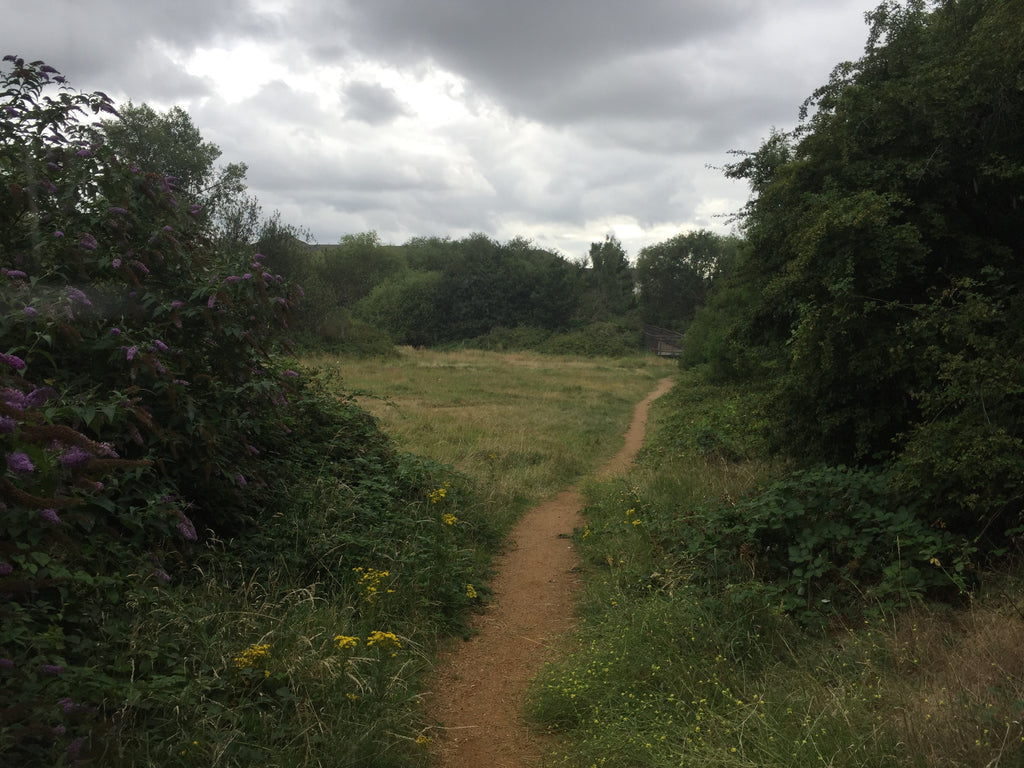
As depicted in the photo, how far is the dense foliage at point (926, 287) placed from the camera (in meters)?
5.00

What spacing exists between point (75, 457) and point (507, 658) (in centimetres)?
329

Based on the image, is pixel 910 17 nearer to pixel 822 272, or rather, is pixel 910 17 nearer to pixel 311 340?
pixel 822 272

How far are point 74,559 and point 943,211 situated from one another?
844cm

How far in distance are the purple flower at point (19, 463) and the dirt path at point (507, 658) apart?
2572 mm

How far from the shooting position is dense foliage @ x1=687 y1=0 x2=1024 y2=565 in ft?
16.4

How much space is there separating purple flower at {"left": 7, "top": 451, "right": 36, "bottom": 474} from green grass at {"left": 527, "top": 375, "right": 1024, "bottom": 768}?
297cm

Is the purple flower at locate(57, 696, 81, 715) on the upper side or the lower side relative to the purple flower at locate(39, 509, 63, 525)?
lower

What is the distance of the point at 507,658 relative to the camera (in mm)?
5168

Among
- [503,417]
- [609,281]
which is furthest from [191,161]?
[609,281]

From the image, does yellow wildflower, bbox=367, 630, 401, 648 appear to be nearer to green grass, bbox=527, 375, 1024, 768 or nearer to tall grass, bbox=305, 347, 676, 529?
green grass, bbox=527, 375, 1024, 768

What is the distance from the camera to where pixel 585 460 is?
1270 centimetres

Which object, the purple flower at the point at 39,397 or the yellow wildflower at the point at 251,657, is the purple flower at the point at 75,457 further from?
the yellow wildflower at the point at 251,657

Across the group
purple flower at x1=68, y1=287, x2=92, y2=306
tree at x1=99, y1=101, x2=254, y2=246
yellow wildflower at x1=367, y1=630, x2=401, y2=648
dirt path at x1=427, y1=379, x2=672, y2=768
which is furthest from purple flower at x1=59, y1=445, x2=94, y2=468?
tree at x1=99, y1=101, x2=254, y2=246

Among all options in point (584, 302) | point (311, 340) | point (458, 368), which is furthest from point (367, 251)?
point (458, 368)
